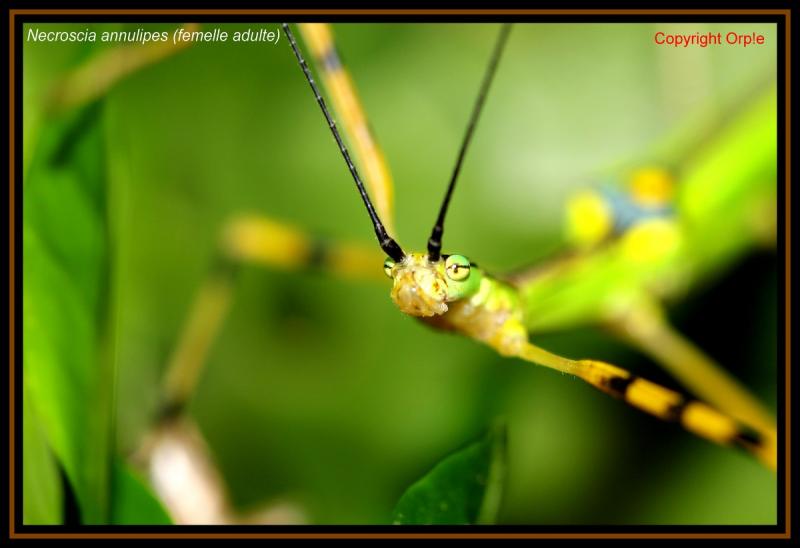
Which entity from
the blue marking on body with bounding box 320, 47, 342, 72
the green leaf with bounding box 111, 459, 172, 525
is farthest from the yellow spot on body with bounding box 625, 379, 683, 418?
the blue marking on body with bounding box 320, 47, 342, 72

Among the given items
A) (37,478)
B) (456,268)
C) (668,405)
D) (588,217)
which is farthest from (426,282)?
(588,217)

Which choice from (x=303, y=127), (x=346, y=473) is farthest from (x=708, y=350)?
(x=303, y=127)

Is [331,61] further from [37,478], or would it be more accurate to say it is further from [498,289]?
[37,478]
